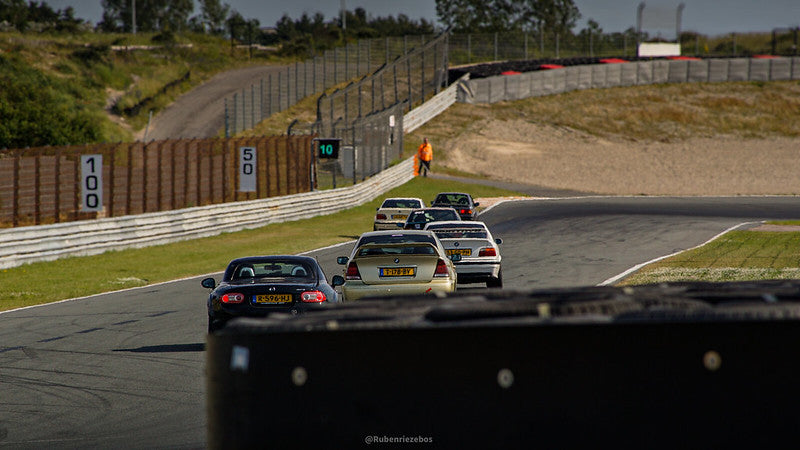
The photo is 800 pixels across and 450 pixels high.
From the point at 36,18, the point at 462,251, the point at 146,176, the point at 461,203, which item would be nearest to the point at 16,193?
the point at 146,176

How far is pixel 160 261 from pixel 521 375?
23.4 m

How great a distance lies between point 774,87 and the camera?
77.4 meters

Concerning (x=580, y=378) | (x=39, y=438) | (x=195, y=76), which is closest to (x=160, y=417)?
(x=39, y=438)

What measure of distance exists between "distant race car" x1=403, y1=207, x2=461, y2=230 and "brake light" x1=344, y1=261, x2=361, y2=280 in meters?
10.4

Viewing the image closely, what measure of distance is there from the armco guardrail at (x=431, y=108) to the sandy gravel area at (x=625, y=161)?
2.34 metres

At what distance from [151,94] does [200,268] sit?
51.6m

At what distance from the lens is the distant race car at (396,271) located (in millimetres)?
14867

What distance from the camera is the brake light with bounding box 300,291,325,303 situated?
41.6ft

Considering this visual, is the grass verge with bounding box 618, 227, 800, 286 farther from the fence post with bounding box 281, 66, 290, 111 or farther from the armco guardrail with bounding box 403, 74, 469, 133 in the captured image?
the fence post with bounding box 281, 66, 290, 111

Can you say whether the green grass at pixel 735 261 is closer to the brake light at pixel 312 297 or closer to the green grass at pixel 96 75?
the brake light at pixel 312 297

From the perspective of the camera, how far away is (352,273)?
15.0 metres

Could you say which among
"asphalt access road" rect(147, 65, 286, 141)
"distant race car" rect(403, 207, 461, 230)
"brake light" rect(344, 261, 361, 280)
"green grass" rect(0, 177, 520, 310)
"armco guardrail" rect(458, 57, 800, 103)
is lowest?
"green grass" rect(0, 177, 520, 310)

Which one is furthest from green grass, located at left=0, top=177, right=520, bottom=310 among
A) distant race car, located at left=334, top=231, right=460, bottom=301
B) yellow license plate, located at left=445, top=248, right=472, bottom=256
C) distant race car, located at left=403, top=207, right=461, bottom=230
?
yellow license plate, located at left=445, top=248, right=472, bottom=256

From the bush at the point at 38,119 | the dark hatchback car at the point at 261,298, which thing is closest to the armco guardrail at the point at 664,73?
the bush at the point at 38,119
